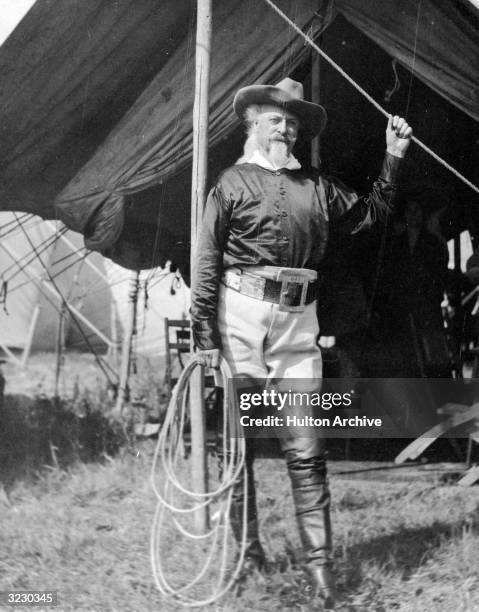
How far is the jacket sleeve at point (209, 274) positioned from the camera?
299 centimetres

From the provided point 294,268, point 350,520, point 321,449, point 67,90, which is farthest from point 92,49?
point 350,520

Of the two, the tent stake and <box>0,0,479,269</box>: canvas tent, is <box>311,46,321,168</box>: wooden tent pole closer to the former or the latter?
<box>0,0,479,269</box>: canvas tent

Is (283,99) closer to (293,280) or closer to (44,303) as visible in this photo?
Answer: (293,280)

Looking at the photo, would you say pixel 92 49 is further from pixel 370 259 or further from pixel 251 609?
pixel 251 609

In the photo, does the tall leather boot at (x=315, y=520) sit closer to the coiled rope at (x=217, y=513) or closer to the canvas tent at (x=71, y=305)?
the coiled rope at (x=217, y=513)

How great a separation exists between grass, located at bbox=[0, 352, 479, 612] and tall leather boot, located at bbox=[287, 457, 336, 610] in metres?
0.10

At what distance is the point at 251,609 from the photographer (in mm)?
2781

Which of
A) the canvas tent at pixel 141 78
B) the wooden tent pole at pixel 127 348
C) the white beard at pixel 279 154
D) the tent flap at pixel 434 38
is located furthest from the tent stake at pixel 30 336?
the tent flap at pixel 434 38

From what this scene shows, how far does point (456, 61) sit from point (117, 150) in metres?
1.88

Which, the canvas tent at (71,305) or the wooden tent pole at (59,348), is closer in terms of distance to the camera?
the wooden tent pole at (59,348)

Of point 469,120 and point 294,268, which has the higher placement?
point 469,120

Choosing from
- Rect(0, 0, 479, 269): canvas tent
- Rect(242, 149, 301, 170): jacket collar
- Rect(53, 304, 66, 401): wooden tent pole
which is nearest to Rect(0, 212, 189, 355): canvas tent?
Rect(53, 304, 66, 401): wooden tent pole

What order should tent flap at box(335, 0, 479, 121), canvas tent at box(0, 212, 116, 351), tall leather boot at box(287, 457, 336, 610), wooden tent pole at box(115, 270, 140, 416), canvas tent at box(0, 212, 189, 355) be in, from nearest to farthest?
tall leather boot at box(287, 457, 336, 610) → tent flap at box(335, 0, 479, 121) → wooden tent pole at box(115, 270, 140, 416) → canvas tent at box(0, 212, 189, 355) → canvas tent at box(0, 212, 116, 351)

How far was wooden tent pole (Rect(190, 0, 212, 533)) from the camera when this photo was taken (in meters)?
3.36
